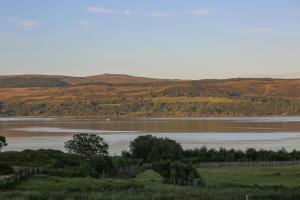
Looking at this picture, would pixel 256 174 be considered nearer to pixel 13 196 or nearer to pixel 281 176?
pixel 281 176

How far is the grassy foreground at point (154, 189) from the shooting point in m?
34.2

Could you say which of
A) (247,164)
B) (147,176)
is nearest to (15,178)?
(147,176)

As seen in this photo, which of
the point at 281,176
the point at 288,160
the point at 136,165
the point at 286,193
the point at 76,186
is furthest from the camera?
the point at 288,160

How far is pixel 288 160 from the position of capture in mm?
78438

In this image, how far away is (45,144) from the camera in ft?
358

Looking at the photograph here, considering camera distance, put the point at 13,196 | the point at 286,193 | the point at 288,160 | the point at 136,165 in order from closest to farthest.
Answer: the point at 13,196 < the point at 286,193 < the point at 136,165 < the point at 288,160

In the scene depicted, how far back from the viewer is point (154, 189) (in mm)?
40094

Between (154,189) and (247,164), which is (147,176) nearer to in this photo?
(154,189)

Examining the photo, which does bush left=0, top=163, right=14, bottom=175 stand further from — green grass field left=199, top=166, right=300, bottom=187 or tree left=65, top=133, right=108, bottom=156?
tree left=65, top=133, right=108, bottom=156

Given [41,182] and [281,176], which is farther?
[281,176]

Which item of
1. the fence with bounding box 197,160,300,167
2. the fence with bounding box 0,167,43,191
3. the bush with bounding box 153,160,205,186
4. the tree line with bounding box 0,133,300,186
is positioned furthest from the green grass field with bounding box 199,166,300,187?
the fence with bounding box 0,167,43,191

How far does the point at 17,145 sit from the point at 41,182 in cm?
6560

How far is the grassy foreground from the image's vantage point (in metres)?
34.2

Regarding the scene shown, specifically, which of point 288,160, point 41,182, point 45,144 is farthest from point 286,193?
point 45,144
